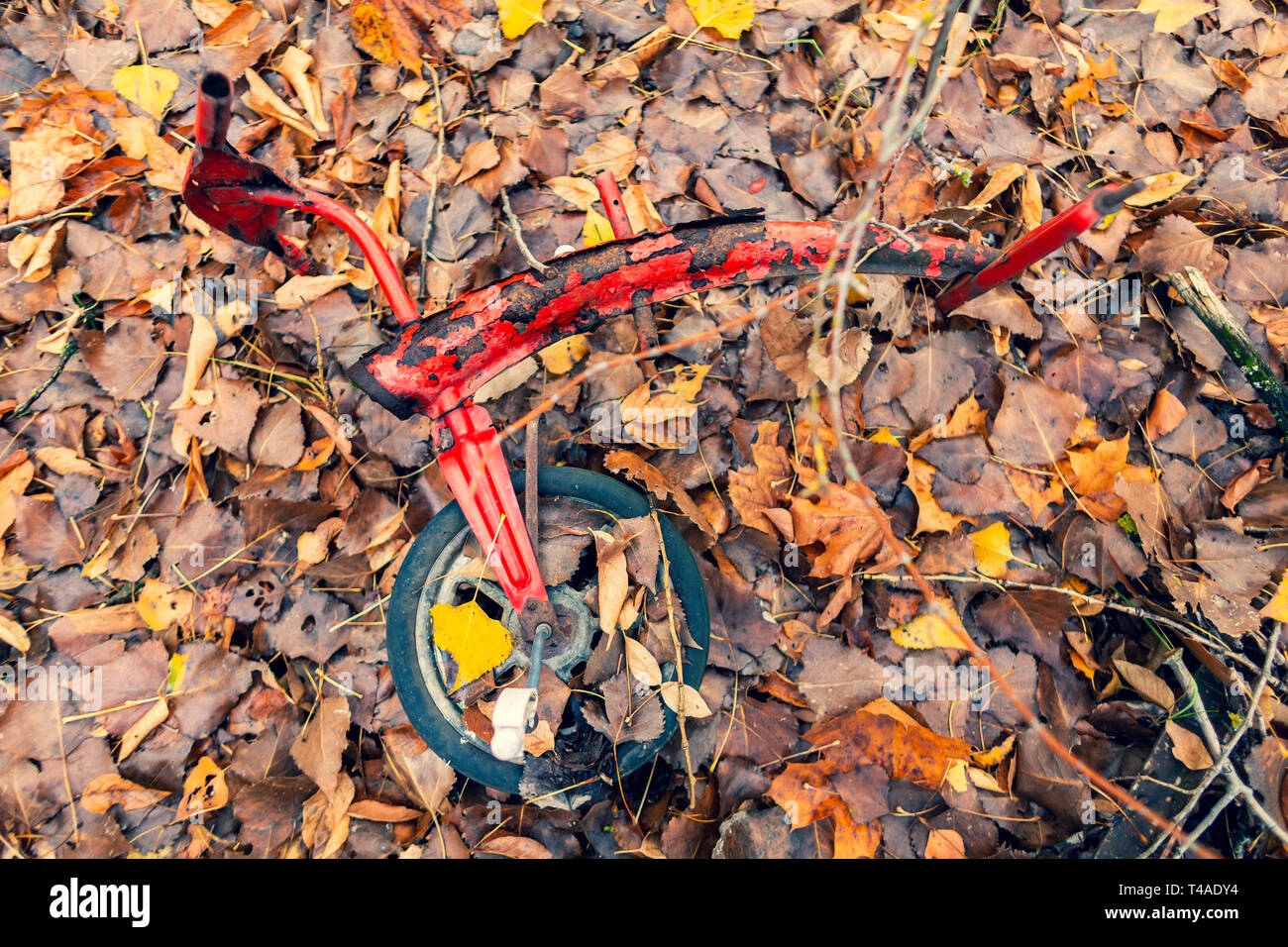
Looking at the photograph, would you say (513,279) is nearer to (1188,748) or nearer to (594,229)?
(594,229)

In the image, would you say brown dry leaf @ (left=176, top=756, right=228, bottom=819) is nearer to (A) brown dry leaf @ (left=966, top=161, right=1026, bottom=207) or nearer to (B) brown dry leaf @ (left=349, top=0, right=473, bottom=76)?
(B) brown dry leaf @ (left=349, top=0, right=473, bottom=76)

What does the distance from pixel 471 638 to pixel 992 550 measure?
1500mm

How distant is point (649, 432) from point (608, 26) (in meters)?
1.51

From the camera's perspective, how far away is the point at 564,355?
6.60ft

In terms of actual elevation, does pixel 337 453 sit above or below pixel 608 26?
below

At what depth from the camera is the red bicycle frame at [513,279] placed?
1541 mm

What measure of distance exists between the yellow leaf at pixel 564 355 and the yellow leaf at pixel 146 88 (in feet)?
5.33

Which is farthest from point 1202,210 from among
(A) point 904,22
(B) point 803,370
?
(B) point 803,370

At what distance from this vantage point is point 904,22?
7.41 feet

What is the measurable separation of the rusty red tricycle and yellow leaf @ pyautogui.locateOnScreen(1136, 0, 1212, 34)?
141 centimetres

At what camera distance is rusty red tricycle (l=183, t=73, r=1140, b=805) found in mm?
1546

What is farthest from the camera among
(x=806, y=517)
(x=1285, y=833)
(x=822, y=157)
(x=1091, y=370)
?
(x=822, y=157)

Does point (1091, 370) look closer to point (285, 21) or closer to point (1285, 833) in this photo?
point (1285, 833)

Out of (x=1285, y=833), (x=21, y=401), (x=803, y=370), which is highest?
(x=803, y=370)
